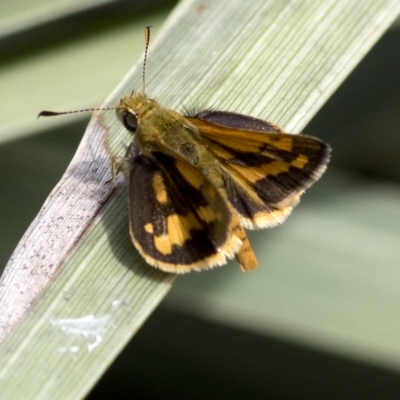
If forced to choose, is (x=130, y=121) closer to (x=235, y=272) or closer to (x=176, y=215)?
(x=176, y=215)

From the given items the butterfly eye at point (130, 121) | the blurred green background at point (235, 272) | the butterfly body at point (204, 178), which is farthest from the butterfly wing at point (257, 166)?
the blurred green background at point (235, 272)

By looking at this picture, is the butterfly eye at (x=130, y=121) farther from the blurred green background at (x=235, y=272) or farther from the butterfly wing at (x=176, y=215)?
the blurred green background at (x=235, y=272)

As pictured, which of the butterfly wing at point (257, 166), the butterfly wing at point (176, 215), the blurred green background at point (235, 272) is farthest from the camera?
the blurred green background at point (235, 272)

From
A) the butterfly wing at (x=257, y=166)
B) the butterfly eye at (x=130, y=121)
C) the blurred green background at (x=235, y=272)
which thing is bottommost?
the blurred green background at (x=235, y=272)

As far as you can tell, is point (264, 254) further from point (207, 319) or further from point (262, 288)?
point (207, 319)

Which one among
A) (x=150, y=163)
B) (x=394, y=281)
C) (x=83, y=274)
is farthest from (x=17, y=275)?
(x=394, y=281)

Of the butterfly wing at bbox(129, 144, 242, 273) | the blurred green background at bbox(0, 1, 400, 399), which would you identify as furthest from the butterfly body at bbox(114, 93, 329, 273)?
the blurred green background at bbox(0, 1, 400, 399)

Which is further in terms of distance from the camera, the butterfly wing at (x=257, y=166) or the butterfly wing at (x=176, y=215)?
the butterfly wing at (x=257, y=166)
